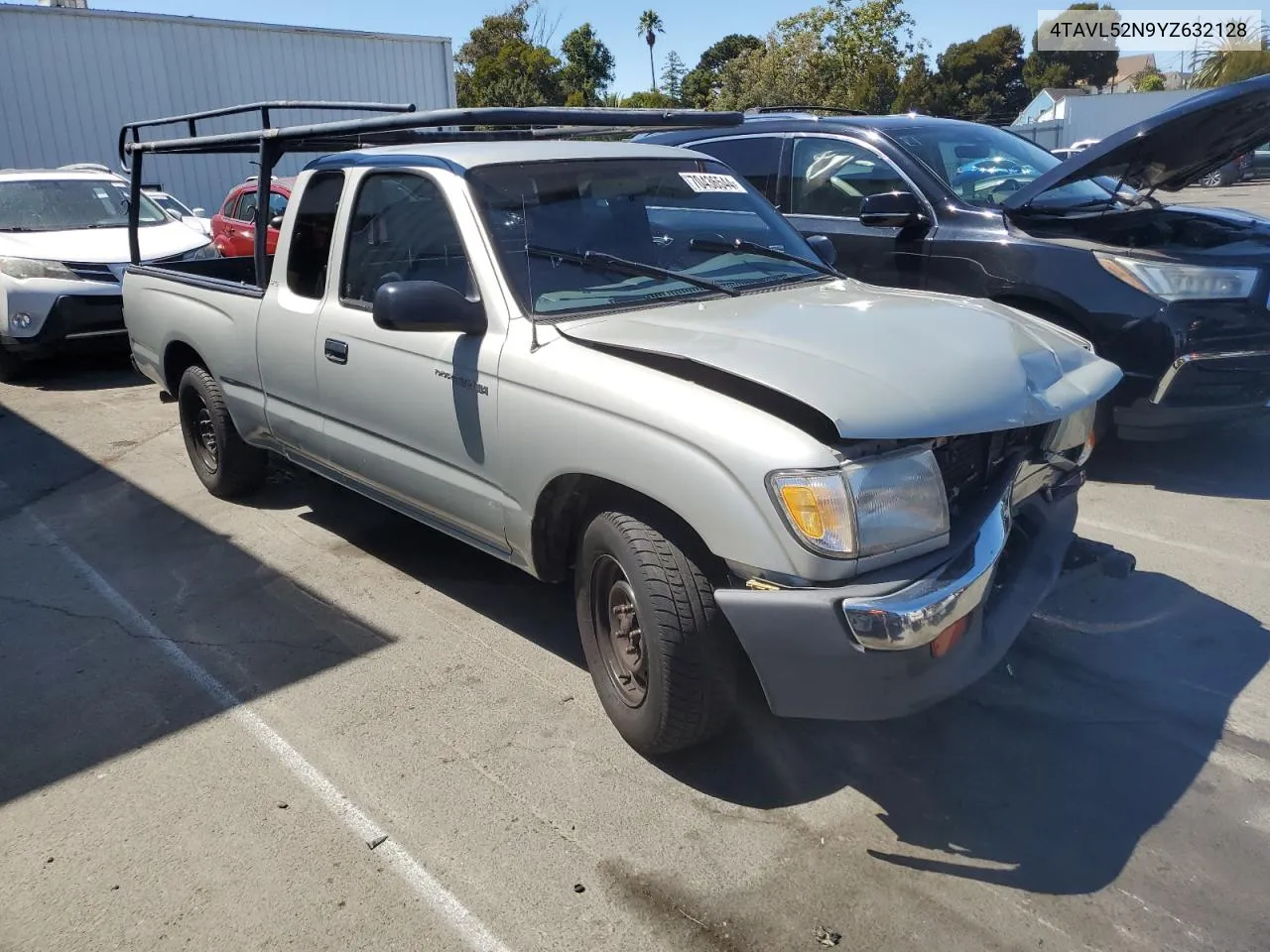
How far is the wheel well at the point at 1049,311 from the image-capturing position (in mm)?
5587

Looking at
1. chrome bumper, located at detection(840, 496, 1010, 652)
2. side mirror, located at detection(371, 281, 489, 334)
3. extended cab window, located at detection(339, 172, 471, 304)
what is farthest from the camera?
extended cab window, located at detection(339, 172, 471, 304)

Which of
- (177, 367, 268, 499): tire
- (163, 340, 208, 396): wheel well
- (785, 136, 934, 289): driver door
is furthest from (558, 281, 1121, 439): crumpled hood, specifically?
(163, 340, 208, 396): wheel well

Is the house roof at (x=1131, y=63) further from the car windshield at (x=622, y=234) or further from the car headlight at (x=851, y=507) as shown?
the car headlight at (x=851, y=507)

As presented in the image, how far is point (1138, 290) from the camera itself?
5.33 metres

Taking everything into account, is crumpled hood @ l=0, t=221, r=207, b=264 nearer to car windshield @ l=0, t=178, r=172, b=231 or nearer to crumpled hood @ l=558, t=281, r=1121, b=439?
car windshield @ l=0, t=178, r=172, b=231

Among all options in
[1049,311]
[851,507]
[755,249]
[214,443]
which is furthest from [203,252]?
[851,507]

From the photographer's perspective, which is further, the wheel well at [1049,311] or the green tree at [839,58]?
the green tree at [839,58]

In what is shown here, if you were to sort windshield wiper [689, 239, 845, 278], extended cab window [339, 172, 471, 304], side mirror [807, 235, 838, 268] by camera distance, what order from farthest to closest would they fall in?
1. side mirror [807, 235, 838, 268]
2. windshield wiper [689, 239, 845, 278]
3. extended cab window [339, 172, 471, 304]

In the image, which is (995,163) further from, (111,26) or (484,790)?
(111,26)

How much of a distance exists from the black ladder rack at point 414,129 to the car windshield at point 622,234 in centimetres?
20

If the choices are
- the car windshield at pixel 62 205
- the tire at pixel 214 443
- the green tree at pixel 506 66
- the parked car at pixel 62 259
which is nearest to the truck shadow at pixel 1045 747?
the tire at pixel 214 443

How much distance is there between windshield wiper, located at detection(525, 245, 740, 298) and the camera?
12.4ft

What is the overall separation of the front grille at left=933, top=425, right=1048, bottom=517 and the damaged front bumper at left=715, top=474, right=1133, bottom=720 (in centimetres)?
12

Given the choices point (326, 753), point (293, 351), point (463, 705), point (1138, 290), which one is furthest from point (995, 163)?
point (326, 753)
